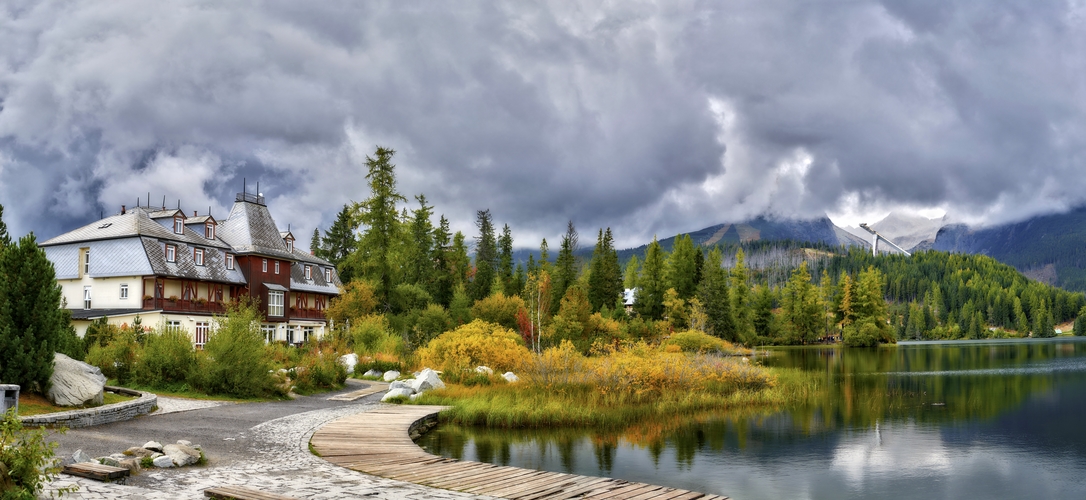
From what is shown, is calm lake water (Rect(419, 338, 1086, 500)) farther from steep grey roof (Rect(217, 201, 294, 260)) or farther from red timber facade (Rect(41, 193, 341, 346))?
steep grey roof (Rect(217, 201, 294, 260))

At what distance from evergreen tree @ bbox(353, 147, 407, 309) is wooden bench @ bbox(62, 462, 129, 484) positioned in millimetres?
42085

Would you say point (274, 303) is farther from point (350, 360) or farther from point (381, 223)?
point (350, 360)

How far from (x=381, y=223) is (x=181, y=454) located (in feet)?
139

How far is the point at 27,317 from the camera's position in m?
15.7

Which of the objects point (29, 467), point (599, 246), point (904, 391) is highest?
point (599, 246)

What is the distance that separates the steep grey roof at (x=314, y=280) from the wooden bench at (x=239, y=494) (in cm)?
4355

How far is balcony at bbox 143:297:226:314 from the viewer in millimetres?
40156

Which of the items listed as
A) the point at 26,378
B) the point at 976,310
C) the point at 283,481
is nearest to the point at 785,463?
the point at 283,481

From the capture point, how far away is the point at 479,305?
154 ft

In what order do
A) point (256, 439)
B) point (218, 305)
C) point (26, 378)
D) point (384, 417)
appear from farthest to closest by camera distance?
1. point (218, 305)
2. point (384, 417)
3. point (26, 378)
4. point (256, 439)

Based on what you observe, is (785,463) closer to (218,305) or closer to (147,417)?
(147,417)

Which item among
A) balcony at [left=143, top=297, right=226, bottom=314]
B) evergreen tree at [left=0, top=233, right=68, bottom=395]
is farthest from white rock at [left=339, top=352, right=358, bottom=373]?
balcony at [left=143, top=297, right=226, bottom=314]

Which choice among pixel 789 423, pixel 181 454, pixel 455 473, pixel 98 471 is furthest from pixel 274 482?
pixel 789 423

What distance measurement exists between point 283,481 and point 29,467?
3084 mm
